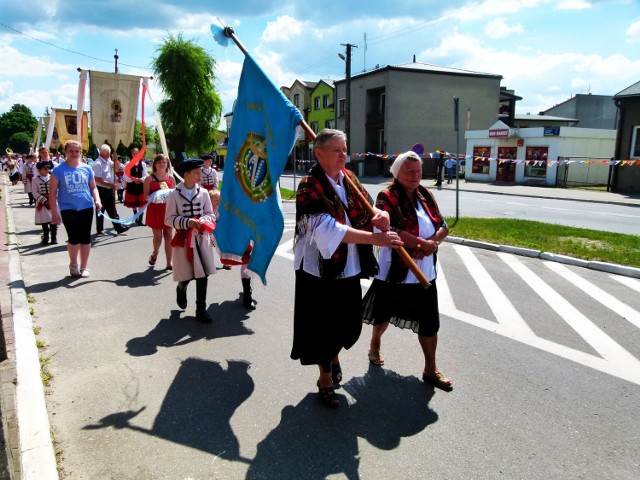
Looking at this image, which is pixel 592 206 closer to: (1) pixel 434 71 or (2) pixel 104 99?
(2) pixel 104 99

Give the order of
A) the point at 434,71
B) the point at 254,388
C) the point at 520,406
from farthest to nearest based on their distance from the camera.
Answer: the point at 434,71 → the point at 254,388 → the point at 520,406

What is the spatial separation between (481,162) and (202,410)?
32.5m

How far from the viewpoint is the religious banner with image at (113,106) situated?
10.0 metres

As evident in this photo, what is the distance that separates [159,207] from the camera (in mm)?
7586

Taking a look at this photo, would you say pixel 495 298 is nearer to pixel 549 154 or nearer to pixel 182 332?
pixel 182 332

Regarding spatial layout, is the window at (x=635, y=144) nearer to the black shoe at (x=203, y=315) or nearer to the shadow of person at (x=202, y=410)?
the black shoe at (x=203, y=315)

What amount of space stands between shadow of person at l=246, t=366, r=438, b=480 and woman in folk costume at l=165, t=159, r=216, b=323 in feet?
7.16

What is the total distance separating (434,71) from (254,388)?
3899cm

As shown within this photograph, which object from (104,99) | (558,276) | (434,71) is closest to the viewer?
(558,276)

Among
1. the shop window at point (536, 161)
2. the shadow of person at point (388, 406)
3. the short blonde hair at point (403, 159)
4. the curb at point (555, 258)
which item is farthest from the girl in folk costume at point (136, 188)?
the shop window at point (536, 161)

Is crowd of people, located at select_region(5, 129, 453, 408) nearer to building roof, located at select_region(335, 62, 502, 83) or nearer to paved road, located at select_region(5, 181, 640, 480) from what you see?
paved road, located at select_region(5, 181, 640, 480)

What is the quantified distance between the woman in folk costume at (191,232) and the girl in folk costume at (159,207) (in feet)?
6.39

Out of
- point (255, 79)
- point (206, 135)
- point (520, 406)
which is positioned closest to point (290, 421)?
point (520, 406)

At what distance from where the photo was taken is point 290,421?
3.33 metres
